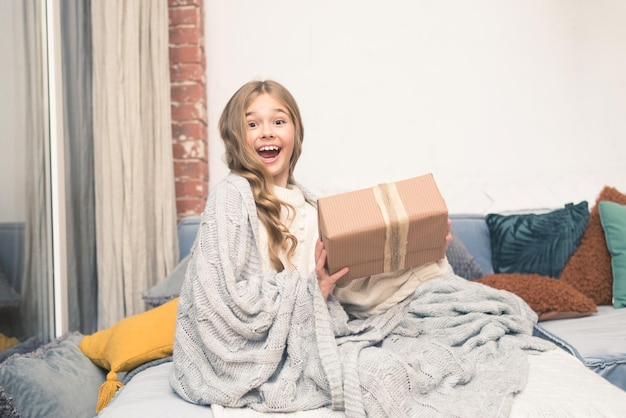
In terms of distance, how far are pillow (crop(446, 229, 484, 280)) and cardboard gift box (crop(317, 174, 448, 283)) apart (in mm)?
1184

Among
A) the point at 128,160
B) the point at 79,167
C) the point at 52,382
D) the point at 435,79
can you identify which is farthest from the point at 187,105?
the point at 52,382

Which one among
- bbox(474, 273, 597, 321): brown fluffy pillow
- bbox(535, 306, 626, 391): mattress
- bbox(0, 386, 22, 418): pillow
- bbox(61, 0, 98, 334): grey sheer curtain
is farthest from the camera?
bbox(61, 0, 98, 334): grey sheer curtain

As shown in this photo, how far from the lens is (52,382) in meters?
1.60

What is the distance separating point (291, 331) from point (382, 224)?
1.09ft

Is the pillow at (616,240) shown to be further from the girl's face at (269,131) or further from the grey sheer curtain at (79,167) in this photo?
the grey sheer curtain at (79,167)

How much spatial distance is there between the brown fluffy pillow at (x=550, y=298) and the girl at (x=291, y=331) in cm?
55

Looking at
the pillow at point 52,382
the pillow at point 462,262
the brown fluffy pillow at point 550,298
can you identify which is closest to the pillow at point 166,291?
the pillow at point 52,382

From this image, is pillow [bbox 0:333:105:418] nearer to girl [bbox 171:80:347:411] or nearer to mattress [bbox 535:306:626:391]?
girl [bbox 171:80:347:411]

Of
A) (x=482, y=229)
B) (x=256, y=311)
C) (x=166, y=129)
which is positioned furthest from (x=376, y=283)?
(x=166, y=129)

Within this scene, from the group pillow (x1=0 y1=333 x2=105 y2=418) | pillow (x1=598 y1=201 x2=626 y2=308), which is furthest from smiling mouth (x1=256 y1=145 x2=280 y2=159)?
pillow (x1=598 y1=201 x2=626 y2=308)

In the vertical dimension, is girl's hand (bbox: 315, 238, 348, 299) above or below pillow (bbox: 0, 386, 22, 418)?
above

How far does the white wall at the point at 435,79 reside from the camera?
10.1 feet

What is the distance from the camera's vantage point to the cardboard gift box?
4.15 feet

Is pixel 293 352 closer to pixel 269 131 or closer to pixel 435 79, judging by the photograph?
pixel 269 131
